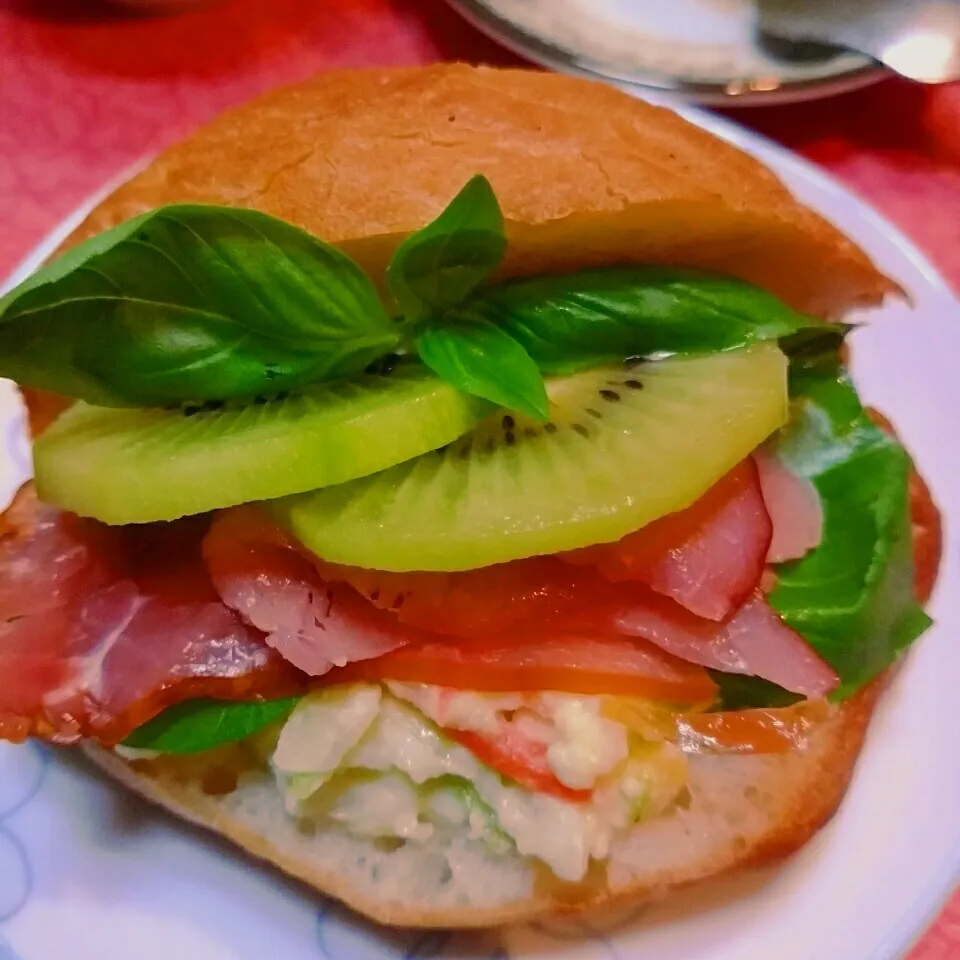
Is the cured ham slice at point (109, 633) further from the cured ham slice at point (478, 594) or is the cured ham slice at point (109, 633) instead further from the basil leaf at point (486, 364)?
the basil leaf at point (486, 364)

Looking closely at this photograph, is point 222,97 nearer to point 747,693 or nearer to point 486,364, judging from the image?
point 486,364

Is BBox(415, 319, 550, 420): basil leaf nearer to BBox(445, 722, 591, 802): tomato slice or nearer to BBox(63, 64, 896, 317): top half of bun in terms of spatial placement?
BBox(63, 64, 896, 317): top half of bun

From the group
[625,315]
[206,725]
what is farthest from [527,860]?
[625,315]

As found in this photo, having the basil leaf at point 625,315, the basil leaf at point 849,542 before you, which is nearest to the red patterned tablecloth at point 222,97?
the basil leaf at point 849,542

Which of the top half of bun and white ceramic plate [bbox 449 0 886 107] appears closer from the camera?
the top half of bun

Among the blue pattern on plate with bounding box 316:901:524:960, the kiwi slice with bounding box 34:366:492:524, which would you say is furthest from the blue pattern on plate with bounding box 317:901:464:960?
the kiwi slice with bounding box 34:366:492:524

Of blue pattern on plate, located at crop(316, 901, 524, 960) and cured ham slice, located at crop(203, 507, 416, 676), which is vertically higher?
cured ham slice, located at crop(203, 507, 416, 676)
